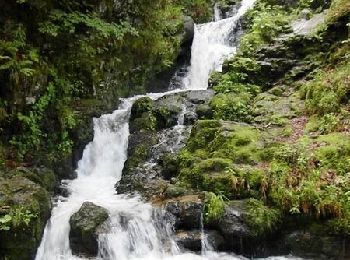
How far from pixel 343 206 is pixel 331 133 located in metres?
2.41

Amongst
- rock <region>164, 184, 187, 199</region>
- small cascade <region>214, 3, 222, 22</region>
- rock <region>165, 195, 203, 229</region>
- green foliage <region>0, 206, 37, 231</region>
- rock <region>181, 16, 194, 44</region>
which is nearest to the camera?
green foliage <region>0, 206, 37, 231</region>

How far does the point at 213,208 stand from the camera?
26.0ft

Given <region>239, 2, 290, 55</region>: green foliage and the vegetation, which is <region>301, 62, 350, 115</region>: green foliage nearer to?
the vegetation

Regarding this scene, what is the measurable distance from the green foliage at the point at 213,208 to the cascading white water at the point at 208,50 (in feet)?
27.9

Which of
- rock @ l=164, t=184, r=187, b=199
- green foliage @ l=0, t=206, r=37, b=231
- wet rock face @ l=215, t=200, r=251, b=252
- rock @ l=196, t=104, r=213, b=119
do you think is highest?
rock @ l=196, t=104, r=213, b=119

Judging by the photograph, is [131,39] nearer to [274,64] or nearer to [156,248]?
[274,64]

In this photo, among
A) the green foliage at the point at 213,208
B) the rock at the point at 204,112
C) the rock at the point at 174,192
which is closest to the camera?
the green foliage at the point at 213,208

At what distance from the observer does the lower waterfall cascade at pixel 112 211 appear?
7.72 m

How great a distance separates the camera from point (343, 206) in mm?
7605

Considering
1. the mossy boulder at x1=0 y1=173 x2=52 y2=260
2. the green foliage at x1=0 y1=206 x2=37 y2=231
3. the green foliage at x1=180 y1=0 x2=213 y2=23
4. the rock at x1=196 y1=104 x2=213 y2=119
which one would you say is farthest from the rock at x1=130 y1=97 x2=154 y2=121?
the green foliage at x1=180 y1=0 x2=213 y2=23

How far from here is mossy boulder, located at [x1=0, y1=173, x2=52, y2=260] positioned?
691cm

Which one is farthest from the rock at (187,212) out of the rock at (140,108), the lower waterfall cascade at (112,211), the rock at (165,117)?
the rock at (140,108)

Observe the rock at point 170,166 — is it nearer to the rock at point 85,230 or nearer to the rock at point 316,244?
the rock at point 85,230

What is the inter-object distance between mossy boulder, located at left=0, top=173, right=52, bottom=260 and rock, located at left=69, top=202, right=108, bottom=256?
51 cm
